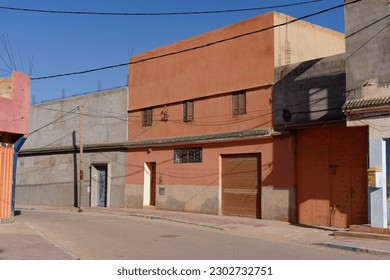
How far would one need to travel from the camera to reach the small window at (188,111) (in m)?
23.2

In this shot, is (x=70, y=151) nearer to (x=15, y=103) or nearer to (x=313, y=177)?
(x=15, y=103)

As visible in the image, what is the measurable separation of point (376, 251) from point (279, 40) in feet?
35.3

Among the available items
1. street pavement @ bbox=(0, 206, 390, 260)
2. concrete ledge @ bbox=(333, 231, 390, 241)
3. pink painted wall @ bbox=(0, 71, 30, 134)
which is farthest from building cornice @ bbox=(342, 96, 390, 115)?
pink painted wall @ bbox=(0, 71, 30, 134)

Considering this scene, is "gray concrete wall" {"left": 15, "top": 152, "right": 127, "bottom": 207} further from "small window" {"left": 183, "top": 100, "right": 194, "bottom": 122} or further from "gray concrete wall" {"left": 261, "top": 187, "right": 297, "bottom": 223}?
"gray concrete wall" {"left": 261, "top": 187, "right": 297, "bottom": 223}

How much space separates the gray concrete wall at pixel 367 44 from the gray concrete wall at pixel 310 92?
1820 mm

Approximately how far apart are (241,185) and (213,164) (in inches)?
75.3

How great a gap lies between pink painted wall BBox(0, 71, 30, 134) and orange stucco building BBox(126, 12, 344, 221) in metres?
5.78

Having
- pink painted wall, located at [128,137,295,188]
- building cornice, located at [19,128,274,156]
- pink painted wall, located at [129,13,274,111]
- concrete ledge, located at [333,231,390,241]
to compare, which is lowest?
concrete ledge, located at [333,231,390,241]

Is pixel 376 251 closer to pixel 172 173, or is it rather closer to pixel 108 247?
pixel 108 247

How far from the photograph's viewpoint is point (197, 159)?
74.6 ft

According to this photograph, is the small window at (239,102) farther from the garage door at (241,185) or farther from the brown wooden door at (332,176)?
the brown wooden door at (332,176)

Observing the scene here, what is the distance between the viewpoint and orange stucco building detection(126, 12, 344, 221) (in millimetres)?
19359

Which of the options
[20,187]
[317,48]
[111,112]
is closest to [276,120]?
[317,48]

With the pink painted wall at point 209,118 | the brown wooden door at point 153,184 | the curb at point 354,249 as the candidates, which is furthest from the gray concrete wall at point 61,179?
the curb at point 354,249
